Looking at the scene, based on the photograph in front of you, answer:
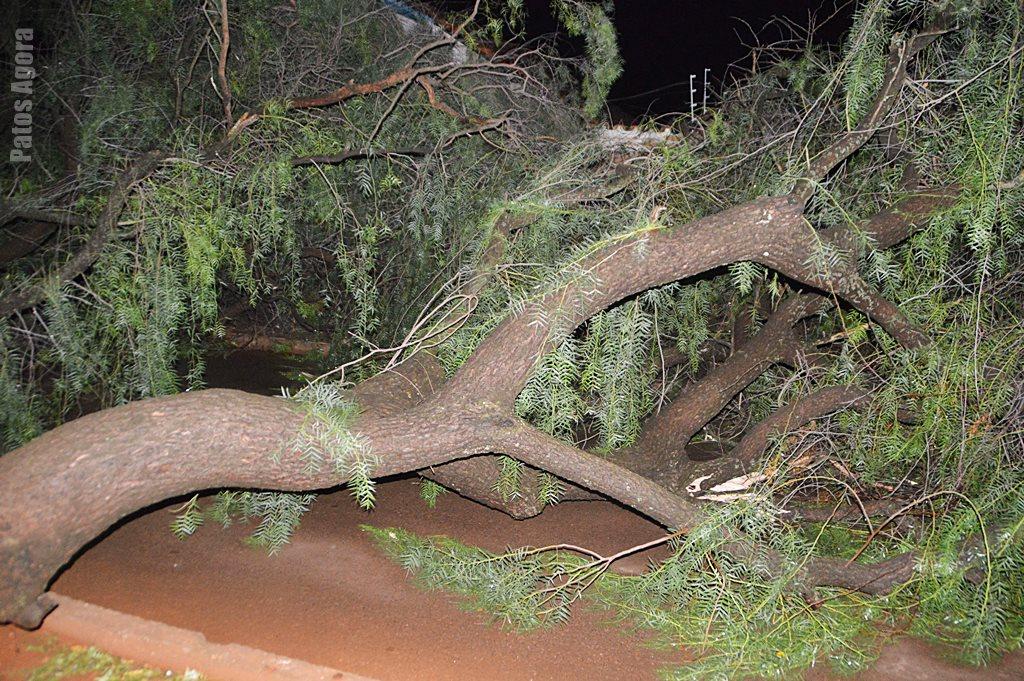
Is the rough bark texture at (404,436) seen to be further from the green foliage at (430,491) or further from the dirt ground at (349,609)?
the green foliage at (430,491)

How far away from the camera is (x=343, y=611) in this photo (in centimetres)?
377

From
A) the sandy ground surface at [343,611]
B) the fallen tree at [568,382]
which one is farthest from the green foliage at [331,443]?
the sandy ground surface at [343,611]

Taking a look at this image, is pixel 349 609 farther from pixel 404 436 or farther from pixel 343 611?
pixel 404 436

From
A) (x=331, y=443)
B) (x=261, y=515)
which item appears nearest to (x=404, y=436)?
(x=331, y=443)

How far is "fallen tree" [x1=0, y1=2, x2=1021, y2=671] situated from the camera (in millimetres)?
3006

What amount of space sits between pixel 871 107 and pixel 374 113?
3092 millimetres

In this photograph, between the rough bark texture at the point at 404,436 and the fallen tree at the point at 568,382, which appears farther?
the fallen tree at the point at 568,382

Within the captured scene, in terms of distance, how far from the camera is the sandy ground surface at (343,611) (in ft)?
11.1

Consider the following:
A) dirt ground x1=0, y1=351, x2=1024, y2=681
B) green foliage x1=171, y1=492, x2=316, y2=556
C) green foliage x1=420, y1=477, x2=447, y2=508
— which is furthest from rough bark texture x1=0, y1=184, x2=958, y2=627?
green foliage x1=420, y1=477, x2=447, y2=508

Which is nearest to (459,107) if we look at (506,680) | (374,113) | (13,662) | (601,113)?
(374,113)

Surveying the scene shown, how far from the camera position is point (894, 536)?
4070mm

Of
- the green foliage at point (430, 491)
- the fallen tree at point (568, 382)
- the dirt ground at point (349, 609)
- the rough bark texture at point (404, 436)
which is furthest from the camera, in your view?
the green foliage at point (430, 491)

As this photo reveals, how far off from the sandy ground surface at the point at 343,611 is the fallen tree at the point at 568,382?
1.90 ft

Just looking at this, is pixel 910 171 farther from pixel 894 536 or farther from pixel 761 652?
pixel 761 652
